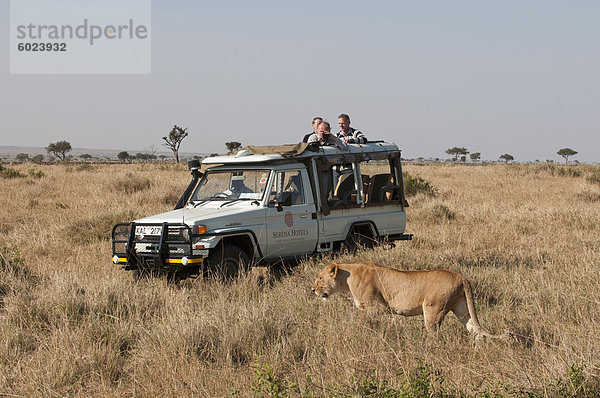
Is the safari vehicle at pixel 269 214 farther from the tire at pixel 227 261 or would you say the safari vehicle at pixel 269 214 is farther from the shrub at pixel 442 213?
the shrub at pixel 442 213

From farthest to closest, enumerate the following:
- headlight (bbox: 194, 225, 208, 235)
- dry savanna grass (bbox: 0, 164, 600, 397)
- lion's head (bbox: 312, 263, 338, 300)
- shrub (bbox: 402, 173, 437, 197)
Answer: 1. shrub (bbox: 402, 173, 437, 197)
2. headlight (bbox: 194, 225, 208, 235)
3. lion's head (bbox: 312, 263, 338, 300)
4. dry savanna grass (bbox: 0, 164, 600, 397)

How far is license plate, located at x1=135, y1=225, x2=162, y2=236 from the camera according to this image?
8.41 metres

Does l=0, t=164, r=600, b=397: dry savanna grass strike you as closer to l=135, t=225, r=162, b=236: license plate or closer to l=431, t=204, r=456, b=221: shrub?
l=135, t=225, r=162, b=236: license plate

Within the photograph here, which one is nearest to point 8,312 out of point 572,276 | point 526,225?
point 572,276

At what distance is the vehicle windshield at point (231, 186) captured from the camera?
9.06 metres

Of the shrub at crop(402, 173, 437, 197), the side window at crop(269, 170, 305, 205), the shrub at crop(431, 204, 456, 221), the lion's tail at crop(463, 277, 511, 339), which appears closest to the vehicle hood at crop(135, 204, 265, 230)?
the side window at crop(269, 170, 305, 205)

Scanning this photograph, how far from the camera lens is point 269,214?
8.77m

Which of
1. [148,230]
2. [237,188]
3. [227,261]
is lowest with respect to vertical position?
[227,261]

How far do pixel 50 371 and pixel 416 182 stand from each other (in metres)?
17.8

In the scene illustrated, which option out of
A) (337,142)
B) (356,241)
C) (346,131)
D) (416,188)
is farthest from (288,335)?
(416,188)

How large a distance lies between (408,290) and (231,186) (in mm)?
3958

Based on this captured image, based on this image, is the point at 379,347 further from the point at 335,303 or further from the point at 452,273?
the point at 335,303

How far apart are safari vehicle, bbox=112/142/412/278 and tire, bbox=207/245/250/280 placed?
13 millimetres

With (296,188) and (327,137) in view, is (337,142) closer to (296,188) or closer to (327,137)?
(327,137)
